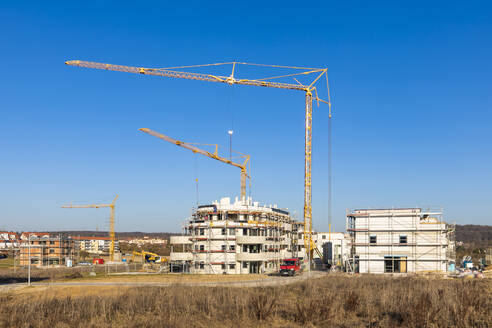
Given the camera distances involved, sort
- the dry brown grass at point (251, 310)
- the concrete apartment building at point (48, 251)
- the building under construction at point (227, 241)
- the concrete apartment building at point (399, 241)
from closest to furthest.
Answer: the dry brown grass at point (251, 310)
the concrete apartment building at point (399, 241)
the building under construction at point (227, 241)
the concrete apartment building at point (48, 251)

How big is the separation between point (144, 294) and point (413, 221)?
4705 centimetres

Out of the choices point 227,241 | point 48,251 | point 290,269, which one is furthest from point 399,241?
point 48,251

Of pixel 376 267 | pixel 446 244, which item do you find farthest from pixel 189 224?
pixel 446 244

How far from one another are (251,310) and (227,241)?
4779 centimetres

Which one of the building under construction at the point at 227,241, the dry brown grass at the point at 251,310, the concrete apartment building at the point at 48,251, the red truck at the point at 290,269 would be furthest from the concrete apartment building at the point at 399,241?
the concrete apartment building at the point at 48,251

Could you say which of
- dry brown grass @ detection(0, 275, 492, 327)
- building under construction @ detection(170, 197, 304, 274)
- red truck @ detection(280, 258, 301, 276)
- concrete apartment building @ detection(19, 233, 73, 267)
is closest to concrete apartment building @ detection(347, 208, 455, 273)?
red truck @ detection(280, 258, 301, 276)

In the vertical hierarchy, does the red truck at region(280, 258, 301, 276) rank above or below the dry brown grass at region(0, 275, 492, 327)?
below

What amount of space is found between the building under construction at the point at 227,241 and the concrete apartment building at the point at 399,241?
63.4 ft

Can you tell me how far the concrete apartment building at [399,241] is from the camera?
244ft

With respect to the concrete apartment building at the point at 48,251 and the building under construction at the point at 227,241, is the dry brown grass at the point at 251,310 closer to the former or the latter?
the building under construction at the point at 227,241

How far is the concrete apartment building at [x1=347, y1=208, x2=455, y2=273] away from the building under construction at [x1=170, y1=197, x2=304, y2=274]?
19.3 metres

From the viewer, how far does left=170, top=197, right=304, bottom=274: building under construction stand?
3413 inches

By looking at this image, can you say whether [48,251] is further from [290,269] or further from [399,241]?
[399,241]

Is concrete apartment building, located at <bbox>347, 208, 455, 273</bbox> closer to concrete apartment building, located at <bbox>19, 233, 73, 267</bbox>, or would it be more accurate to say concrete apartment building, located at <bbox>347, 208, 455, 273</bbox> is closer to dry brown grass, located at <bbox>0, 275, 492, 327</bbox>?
dry brown grass, located at <bbox>0, 275, 492, 327</bbox>
